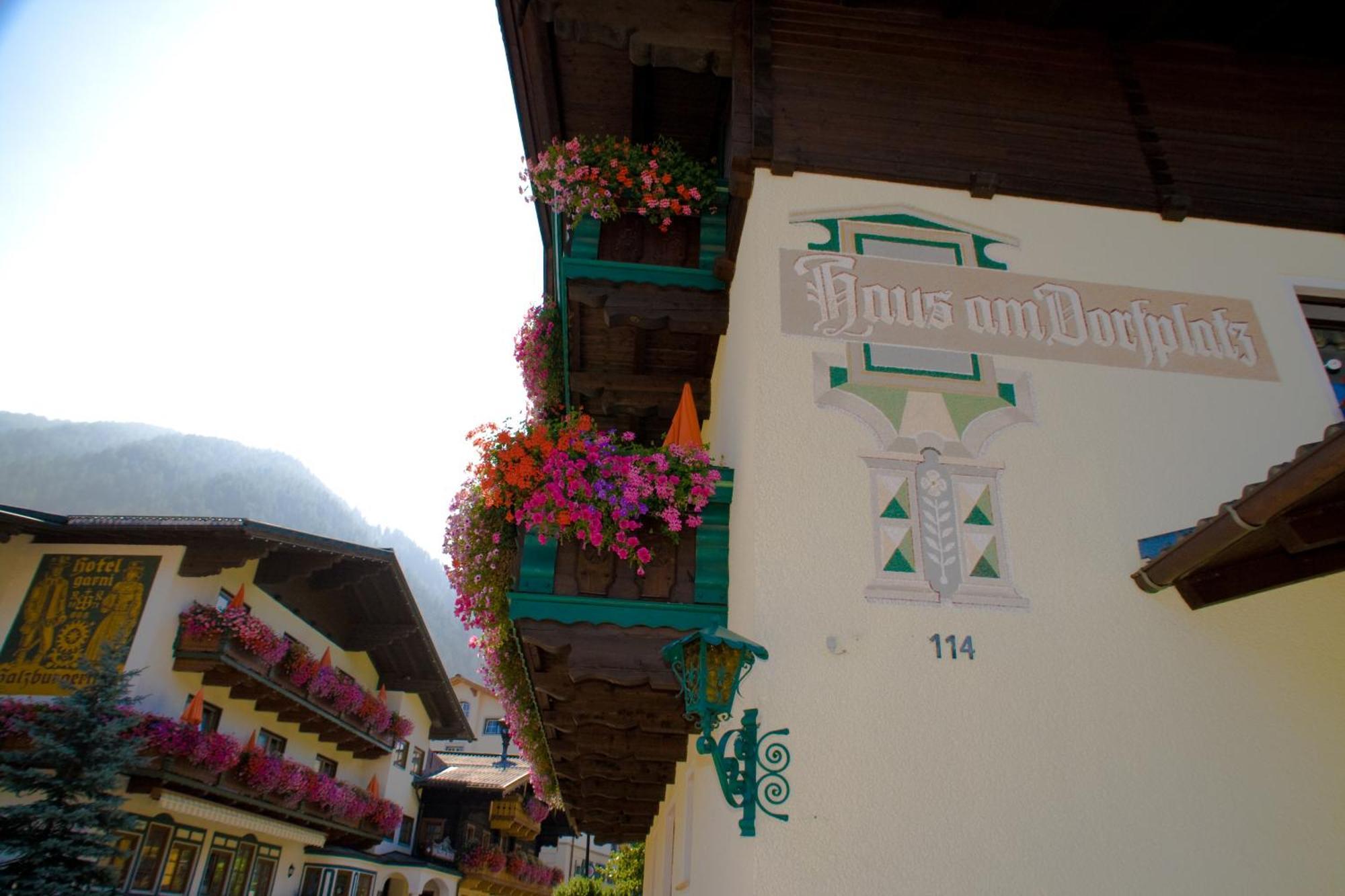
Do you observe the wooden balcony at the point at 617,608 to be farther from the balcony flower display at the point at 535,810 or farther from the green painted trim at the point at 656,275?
the balcony flower display at the point at 535,810

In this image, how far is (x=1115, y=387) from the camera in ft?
23.2

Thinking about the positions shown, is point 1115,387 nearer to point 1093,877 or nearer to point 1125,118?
point 1125,118

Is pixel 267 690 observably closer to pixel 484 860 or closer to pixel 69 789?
pixel 69 789

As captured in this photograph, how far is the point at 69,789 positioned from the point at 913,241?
40.3ft

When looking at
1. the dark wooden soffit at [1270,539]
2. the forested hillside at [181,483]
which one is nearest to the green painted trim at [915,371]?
the dark wooden soffit at [1270,539]

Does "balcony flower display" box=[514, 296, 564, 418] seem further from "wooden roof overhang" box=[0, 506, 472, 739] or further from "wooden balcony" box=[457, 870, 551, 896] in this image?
"wooden balcony" box=[457, 870, 551, 896]

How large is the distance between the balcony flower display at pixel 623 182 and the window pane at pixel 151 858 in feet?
45.3

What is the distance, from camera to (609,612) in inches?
261

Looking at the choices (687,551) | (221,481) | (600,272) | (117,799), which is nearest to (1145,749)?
Answer: (687,551)

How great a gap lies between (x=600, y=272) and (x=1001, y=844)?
17.8 feet

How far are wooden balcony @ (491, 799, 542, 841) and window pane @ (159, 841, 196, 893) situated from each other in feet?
48.3

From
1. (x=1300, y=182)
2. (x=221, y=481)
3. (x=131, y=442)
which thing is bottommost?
(x=1300, y=182)

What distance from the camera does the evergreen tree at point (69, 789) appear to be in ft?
38.5

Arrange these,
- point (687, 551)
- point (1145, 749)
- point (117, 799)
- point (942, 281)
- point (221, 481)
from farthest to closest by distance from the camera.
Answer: point (221, 481) < point (117, 799) < point (942, 281) < point (687, 551) < point (1145, 749)
